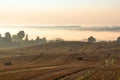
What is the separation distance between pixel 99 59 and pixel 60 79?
209ft

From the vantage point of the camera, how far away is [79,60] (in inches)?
4053

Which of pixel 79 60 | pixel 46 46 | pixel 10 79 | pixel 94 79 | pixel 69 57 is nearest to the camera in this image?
pixel 10 79

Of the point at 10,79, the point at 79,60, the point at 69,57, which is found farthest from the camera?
the point at 69,57

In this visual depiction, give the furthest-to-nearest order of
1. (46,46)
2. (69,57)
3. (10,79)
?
(46,46), (69,57), (10,79)

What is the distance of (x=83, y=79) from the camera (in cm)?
4628

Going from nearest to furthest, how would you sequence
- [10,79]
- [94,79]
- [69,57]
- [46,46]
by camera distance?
1. [10,79]
2. [94,79]
3. [69,57]
4. [46,46]

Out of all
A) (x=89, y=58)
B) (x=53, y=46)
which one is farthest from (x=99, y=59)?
(x=53, y=46)

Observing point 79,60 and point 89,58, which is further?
point 89,58

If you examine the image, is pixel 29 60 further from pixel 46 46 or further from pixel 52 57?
pixel 46 46

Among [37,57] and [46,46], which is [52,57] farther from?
[46,46]

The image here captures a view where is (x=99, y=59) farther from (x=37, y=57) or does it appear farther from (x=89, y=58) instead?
(x=37, y=57)

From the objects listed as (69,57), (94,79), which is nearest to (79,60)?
(69,57)

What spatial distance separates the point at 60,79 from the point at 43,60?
2334 inches

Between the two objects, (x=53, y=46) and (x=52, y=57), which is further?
(x=53, y=46)
